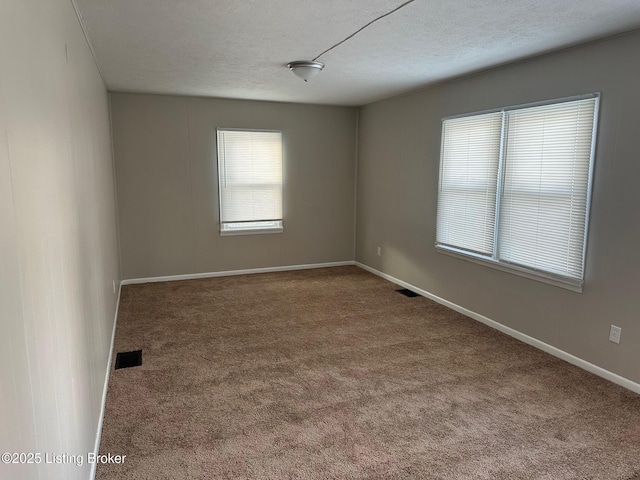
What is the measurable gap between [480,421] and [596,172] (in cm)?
192

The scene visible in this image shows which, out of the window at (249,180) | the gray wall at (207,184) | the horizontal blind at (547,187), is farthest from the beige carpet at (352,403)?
the window at (249,180)

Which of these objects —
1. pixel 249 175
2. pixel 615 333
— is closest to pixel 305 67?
pixel 249 175

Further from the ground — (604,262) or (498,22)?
(498,22)

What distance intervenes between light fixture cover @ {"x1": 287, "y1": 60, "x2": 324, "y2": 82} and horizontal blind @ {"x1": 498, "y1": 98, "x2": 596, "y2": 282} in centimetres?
172

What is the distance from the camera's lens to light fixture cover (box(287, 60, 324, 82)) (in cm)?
366

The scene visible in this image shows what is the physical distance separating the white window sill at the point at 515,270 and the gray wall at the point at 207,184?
220 centimetres

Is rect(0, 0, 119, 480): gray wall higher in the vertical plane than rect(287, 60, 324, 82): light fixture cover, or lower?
lower

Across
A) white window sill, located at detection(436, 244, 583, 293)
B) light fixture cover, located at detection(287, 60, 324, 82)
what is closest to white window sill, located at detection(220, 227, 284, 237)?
white window sill, located at detection(436, 244, 583, 293)

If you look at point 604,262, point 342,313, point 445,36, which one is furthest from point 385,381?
point 445,36

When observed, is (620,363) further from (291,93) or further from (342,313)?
(291,93)

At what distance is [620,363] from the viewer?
9.80ft

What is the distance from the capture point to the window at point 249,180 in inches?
227

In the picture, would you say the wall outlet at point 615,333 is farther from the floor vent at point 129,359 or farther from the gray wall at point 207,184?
the gray wall at point 207,184

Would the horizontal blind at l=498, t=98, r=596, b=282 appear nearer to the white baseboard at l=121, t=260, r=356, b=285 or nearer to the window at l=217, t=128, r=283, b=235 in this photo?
the white baseboard at l=121, t=260, r=356, b=285
